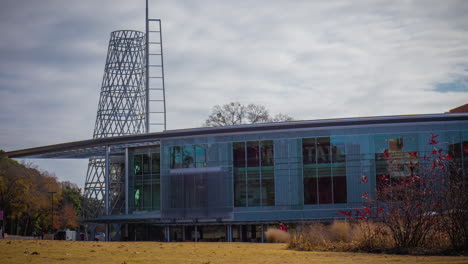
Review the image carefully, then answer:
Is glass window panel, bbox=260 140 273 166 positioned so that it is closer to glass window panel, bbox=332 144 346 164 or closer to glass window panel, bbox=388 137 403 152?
glass window panel, bbox=332 144 346 164

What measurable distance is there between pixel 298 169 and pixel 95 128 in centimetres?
2276

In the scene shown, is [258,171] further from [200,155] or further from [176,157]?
[176,157]

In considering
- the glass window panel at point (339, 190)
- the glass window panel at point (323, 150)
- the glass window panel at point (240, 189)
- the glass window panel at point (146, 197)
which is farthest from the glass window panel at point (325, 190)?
the glass window panel at point (146, 197)

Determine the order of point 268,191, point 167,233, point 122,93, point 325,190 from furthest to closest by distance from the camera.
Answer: point 122,93 → point 167,233 → point 268,191 → point 325,190

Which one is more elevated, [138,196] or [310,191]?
[310,191]

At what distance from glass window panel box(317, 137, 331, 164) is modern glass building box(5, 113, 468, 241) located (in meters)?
0.07

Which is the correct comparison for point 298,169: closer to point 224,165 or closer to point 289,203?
point 289,203

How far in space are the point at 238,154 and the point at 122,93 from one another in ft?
59.9

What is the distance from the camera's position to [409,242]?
1811cm

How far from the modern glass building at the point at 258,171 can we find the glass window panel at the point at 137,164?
11 centimetres

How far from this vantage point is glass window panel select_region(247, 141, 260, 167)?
4462cm

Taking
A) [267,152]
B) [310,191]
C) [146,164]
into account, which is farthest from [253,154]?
[146,164]

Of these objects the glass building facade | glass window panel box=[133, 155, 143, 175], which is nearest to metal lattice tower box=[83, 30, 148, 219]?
glass window panel box=[133, 155, 143, 175]

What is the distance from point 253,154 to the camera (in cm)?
4475
